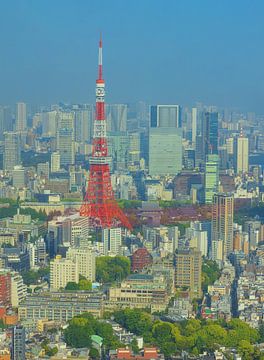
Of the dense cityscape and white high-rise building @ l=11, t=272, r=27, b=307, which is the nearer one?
the dense cityscape

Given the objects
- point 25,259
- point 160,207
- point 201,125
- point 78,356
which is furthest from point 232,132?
point 78,356

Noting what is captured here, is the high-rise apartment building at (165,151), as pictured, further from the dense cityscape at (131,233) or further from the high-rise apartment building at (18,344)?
the high-rise apartment building at (18,344)

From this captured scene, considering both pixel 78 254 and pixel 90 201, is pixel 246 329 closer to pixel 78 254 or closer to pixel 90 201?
pixel 78 254

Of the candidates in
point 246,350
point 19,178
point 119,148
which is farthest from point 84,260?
point 119,148

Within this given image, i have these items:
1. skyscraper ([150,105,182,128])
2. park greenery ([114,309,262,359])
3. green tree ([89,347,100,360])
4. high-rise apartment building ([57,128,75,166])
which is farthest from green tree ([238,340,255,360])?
skyscraper ([150,105,182,128])

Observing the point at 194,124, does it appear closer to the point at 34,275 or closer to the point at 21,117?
the point at 21,117

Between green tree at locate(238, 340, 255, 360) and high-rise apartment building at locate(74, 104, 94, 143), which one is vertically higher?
high-rise apartment building at locate(74, 104, 94, 143)

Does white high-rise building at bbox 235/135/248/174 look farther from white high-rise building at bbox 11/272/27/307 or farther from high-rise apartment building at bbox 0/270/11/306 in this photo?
high-rise apartment building at bbox 0/270/11/306
